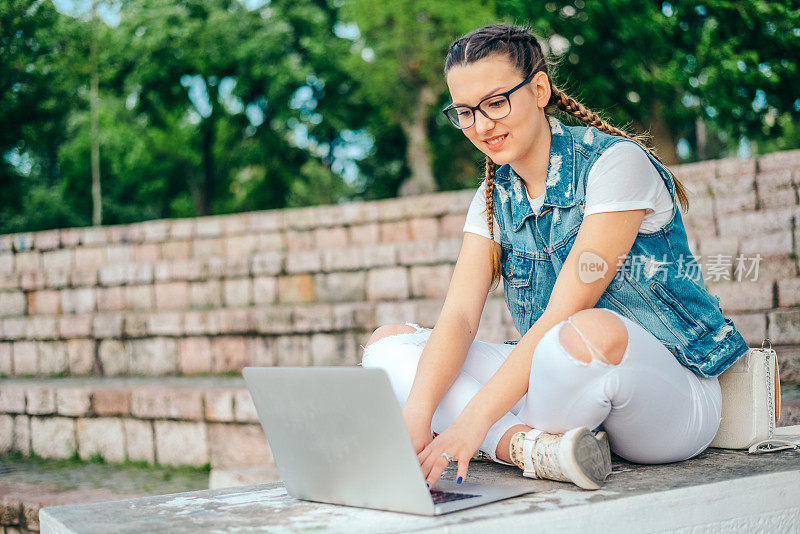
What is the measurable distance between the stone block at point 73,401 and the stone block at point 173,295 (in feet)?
7.85

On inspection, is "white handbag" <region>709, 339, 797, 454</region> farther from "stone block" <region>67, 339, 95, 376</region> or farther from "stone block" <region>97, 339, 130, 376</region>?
"stone block" <region>67, 339, 95, 376</region>

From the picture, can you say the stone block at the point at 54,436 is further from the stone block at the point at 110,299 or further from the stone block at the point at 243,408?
the stone block at the point at 110,299

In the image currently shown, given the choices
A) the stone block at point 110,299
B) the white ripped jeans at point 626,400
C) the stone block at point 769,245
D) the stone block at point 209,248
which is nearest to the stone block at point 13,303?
the stone block at point 110,299

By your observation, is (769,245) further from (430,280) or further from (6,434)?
(6,434)

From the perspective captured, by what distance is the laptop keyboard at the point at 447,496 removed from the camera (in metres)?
1.65

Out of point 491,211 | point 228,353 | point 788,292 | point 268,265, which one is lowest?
point 228,353

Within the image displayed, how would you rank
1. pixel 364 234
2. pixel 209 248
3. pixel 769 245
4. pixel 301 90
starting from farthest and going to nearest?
pixel 301 90, pixel 209 248, pixel 364 234, pixel 769 245

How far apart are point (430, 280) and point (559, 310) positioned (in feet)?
15.7

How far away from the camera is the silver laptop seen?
1514 millimetres

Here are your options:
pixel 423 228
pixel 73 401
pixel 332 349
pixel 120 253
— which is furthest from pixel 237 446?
pixel 120 253

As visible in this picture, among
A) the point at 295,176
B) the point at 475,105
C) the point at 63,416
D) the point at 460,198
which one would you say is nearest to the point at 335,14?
the point at 295,176

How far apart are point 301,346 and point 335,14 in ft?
56.7

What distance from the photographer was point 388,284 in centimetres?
695

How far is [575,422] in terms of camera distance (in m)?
1.84
